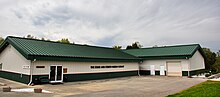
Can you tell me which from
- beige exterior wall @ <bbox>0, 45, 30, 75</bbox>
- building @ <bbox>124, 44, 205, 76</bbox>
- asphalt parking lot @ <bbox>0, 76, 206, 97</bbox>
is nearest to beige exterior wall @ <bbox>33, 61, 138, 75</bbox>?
beige exterior wall @ <bbox>0, 45, 30, 75</bbox>

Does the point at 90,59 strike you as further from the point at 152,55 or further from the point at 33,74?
the point at 152,55

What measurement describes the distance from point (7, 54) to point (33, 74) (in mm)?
6210

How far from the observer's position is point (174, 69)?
25.2 metres

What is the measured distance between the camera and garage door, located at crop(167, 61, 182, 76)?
24753mm

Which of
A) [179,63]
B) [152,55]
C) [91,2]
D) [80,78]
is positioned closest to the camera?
[91,2]

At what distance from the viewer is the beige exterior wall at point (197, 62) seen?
25.1 metres

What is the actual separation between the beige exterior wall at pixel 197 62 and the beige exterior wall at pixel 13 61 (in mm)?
20630

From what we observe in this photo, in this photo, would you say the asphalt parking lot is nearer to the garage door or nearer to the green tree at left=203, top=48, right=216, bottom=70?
the garage door

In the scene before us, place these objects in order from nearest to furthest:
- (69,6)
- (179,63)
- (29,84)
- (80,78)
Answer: (29,84) → (69,6) → (80,78) → (179,63)

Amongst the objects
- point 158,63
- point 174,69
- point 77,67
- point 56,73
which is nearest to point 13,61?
point 56,73

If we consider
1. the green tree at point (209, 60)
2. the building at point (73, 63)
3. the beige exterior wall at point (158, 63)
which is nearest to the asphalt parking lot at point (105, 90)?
the building at point (73, 63)

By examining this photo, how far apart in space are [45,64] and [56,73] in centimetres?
136

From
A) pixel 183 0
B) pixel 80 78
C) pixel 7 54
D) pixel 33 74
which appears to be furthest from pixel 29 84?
pixel 183 0

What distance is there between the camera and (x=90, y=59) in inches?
750
